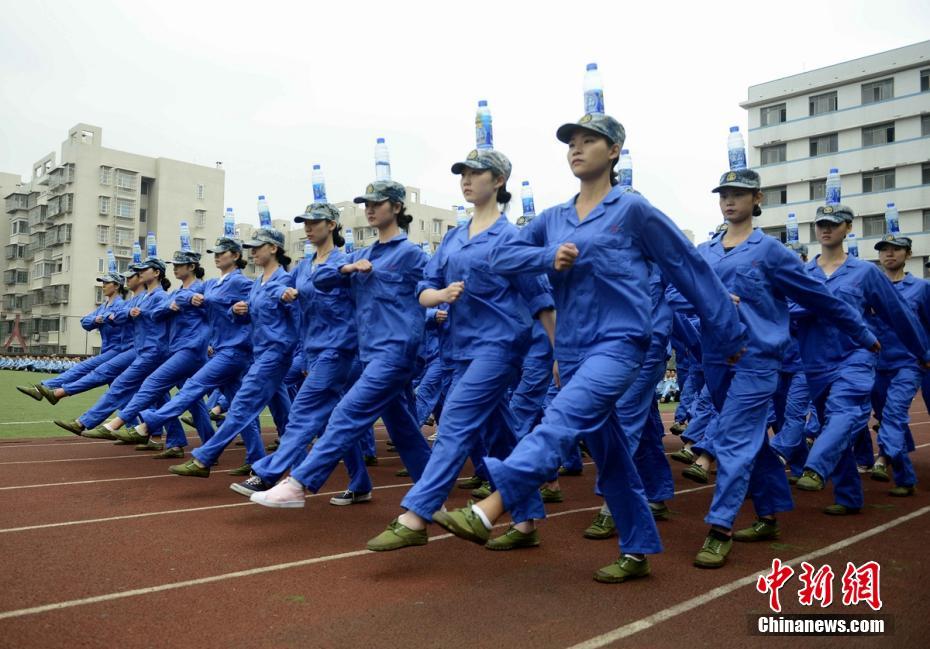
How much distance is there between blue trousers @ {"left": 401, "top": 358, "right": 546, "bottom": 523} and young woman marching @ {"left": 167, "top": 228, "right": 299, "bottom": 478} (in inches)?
109

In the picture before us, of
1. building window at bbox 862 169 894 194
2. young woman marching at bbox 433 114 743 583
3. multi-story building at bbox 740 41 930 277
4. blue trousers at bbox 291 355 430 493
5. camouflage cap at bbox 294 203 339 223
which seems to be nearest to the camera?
young woman marching at bbox 433 114 743 583

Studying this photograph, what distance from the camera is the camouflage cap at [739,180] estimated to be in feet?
17.6

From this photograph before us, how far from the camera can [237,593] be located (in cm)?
388

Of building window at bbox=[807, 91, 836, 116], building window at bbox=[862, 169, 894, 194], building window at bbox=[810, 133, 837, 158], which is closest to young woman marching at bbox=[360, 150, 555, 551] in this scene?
building window at bbox=[862, 169, 894, 194]

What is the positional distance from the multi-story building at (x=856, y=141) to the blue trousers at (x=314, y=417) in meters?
42.0

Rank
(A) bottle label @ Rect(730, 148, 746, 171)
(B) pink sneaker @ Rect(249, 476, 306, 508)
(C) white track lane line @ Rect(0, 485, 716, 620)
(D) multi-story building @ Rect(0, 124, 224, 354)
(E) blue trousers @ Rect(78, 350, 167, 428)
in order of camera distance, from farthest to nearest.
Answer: (D) multi-story building @ Rect(0, 124, 224, 354), (E) blue trousers @ Rect(78, 350, 167, 428), (A) bottle label @ Rect(730, 148, 746, 171), (B) pink sneaker @ Rect(249, 476, 306, 508), (C) white track lane line @ Rect(0, 485, 716, 620)

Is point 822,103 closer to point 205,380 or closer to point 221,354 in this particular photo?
point 221,354

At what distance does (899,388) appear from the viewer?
758cm

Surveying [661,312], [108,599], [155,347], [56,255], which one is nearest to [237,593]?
[108,599]

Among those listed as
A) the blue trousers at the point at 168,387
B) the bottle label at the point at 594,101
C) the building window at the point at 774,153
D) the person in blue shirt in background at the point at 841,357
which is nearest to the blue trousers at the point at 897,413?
the person in blue shirt in background at the point at 841,357

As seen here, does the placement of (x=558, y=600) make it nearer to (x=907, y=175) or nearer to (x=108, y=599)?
(x=108, y=599)

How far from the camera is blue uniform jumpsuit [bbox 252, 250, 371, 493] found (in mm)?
5930

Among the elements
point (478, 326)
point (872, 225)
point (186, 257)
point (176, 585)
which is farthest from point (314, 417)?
point (872, 225)

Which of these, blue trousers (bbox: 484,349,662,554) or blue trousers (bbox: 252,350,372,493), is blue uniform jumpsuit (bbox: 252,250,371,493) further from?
blue trousers (bbox: 484,349,662,554)
